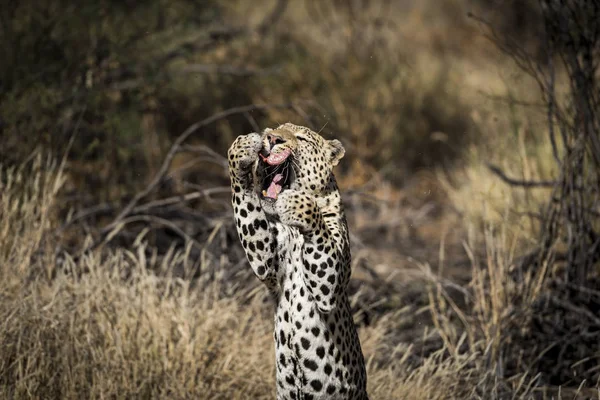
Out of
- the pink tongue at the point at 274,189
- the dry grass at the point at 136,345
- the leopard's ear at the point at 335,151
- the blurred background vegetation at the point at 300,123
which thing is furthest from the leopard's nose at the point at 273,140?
the dry grass at the point at 136,345

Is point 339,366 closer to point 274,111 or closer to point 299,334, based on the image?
point 299,334

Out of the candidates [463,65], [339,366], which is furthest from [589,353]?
[463,65]

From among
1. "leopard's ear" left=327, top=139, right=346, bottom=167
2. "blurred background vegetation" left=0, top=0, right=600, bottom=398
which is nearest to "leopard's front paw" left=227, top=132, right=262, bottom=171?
"leopard's ear" left=327, top=139, right=346, bottom=167

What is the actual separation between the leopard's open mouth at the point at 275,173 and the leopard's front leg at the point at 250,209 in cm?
5

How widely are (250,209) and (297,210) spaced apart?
241 millimetres

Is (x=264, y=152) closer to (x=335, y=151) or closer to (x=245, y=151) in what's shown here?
(x=245, y=151)

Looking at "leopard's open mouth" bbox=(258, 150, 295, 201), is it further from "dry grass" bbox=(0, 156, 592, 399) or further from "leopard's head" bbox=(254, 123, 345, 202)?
"dry grass" bbox=(0, 156, 592, 399)

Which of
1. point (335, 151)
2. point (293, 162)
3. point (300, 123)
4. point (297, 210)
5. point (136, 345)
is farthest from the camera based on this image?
point (300, 123)

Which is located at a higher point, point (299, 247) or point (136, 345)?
point (299, 247)

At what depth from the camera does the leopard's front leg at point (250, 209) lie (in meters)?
3.22

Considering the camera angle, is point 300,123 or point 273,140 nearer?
point 273,140

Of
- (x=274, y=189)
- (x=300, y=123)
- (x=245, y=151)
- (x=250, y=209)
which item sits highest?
(x=245, y=151)

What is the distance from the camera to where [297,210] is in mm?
3125

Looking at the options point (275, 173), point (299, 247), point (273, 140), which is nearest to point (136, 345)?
point (299, 247)
